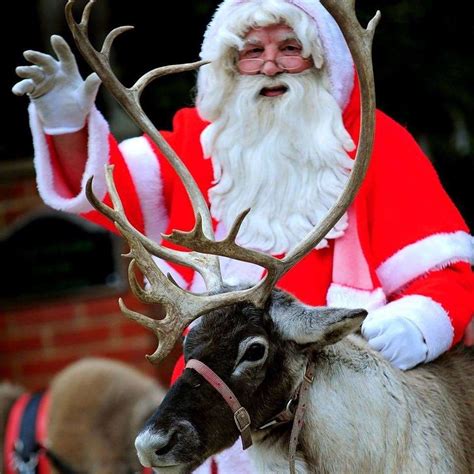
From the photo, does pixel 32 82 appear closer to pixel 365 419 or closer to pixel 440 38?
→ pixel 365 419

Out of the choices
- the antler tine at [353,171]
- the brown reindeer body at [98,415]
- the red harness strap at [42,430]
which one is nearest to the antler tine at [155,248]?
the antler tine at [353,171]

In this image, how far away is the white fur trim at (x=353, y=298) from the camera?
3.42 metres

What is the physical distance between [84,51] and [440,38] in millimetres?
3105

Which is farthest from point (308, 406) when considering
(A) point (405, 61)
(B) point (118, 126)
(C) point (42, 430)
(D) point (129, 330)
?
(B) point (118, 126)

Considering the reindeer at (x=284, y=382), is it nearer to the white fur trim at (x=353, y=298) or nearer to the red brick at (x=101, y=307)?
the white fur trim at (x=353, y=298)

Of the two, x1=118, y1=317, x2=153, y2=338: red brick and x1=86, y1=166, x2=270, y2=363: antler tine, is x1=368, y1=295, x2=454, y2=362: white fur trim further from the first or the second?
x1=118, y1=317, x2=153, y2=338: red brick

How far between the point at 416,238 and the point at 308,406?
650 millimetres

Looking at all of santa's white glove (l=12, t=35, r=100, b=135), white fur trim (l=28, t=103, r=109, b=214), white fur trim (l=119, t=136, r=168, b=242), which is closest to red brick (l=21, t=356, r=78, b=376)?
white fur trim (l=119, t=136, r=168, b=242)

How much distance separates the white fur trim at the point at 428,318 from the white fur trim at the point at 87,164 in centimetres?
86

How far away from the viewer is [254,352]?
9.91 feet

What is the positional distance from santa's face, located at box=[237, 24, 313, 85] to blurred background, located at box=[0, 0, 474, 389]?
2.24 meters

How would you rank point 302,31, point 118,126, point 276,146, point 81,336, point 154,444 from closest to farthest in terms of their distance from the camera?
point 154,444
point 302,31
point 276,146
point 118,126
point 81,336

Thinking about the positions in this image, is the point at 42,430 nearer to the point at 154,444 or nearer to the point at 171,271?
the point at 171,271

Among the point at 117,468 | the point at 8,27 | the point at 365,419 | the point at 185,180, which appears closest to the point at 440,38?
the point at 8,27
